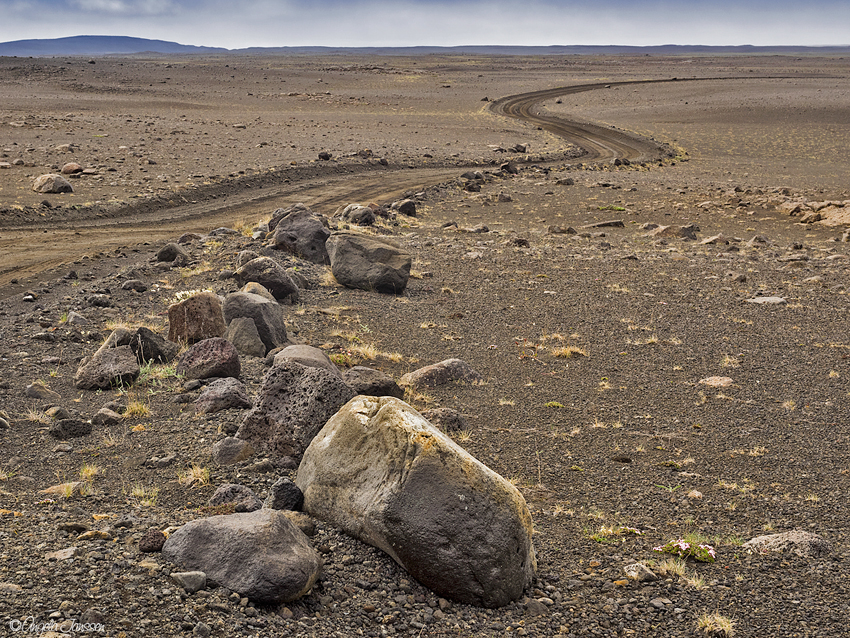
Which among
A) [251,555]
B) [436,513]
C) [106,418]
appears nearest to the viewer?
[251,555]

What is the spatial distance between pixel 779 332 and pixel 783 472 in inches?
213

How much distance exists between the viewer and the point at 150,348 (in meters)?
9.69

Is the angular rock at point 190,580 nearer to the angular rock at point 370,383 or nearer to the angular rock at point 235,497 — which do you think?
the angular rock at point 235,497

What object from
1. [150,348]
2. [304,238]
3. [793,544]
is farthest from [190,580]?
[304,238]

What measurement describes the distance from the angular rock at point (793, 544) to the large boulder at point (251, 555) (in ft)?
12.4

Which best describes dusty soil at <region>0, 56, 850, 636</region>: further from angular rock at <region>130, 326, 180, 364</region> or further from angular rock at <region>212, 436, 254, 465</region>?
angular rock at <region>130, 326, 180, 364</region>

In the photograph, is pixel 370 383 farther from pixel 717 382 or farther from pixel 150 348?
pixel 717 382

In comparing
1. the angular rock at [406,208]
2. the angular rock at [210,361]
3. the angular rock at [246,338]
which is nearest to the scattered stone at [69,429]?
the angular rock at [210,361]

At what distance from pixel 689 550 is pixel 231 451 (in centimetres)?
425

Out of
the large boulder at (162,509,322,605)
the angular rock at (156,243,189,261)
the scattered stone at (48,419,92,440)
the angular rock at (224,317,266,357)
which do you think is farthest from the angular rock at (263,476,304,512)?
the angular rock at (156,243,189,261)

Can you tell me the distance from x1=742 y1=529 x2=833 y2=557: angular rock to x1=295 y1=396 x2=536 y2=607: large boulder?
6.97ft

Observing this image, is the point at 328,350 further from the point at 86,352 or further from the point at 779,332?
the point at 779,332

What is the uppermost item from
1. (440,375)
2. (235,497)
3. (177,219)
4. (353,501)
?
(177,219)

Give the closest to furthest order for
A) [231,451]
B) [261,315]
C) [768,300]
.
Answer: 1. [231,451]
2. [261,315]
3. [768,300]
